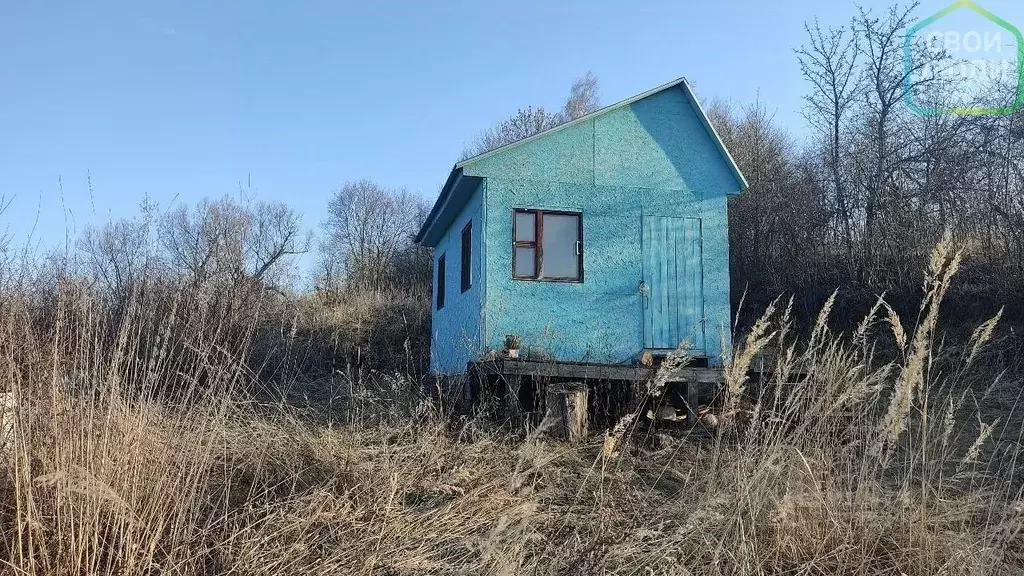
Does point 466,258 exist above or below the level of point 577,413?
above

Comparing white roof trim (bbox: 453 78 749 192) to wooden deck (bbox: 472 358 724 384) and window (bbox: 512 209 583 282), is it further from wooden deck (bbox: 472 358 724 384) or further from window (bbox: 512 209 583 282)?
wooden deck (bbox: 472 358 724 384)

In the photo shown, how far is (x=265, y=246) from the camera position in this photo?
22.9ft

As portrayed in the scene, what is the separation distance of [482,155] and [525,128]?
47.4 feet

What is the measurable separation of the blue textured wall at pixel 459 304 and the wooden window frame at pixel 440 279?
0.24 feet

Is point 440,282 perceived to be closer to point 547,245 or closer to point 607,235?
point 547,245

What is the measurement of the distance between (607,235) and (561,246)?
555 mm

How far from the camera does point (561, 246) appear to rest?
809cm

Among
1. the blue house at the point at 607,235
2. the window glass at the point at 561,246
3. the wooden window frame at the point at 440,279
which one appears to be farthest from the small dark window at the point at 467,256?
the wooden window frame at the point at 440,279

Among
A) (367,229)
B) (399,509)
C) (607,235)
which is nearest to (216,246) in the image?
(399,509)

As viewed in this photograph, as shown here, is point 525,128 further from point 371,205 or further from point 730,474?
point 730,474

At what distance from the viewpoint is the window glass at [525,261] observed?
7.94 m

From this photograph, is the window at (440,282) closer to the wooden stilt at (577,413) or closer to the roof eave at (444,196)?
the roof eave at (444,196)

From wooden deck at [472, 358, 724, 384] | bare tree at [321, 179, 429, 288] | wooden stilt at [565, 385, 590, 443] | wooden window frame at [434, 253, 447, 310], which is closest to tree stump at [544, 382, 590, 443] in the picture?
wooden stilt at [565, 385, 590, 443]

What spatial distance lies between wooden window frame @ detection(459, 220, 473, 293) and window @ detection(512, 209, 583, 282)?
0.91 m
